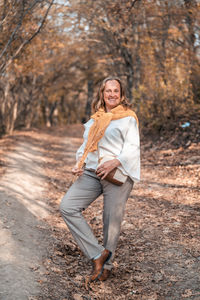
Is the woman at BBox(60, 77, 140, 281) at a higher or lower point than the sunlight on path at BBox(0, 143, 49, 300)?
higher

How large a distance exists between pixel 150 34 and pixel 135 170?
1143cm

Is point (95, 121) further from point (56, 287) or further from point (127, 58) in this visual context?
point (127, 58)

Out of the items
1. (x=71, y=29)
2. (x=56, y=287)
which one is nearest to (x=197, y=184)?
(x=56, y=287)

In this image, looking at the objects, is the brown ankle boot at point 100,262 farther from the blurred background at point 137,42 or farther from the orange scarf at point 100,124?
the blurred background at point 137,42

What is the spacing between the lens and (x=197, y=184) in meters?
6.77

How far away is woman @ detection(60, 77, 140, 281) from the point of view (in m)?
3.23

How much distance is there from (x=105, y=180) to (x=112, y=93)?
0.92 meters

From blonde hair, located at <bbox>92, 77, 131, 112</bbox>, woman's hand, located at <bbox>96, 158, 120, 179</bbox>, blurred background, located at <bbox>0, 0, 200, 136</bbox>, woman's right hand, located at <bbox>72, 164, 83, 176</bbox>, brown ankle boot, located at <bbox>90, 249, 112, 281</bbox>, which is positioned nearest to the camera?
woman's hand, located at <bbox>96, 158, 120, 179</bbox>

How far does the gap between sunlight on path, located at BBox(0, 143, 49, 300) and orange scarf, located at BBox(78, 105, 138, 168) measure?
1240 mm

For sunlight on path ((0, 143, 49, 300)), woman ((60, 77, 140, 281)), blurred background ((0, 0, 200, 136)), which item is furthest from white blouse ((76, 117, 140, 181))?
blurred background ((0, 0, 200, 136))

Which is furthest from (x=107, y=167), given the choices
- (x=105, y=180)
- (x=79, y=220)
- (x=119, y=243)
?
(x=119, y=243)

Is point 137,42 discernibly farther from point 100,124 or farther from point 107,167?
point 107,167

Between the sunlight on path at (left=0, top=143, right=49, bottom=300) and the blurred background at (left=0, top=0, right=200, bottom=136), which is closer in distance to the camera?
the sunlight on path at (left=0, top=143, right=49, bottom=300)

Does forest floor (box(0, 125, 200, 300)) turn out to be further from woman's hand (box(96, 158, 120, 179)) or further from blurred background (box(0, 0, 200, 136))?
blurred background (box(0, 0, 200, 136))
